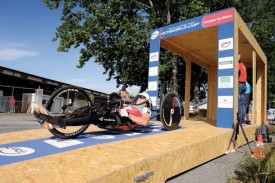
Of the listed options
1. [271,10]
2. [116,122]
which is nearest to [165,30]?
[116,122]

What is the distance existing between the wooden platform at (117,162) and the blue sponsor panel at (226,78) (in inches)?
82.7

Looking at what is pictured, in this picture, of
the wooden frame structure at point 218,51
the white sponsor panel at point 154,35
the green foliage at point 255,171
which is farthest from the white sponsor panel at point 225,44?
the green foliage at point 255,171

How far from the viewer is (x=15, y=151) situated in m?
2.98

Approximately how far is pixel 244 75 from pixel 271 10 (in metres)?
22.8

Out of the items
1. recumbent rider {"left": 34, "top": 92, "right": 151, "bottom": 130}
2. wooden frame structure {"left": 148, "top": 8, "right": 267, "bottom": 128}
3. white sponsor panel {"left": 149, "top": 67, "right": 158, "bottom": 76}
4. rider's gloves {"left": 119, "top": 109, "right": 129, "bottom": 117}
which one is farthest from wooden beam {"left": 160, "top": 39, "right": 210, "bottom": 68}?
rider's gloves {"left": 119, "top": 109, "right": 129, "bottom": 117}

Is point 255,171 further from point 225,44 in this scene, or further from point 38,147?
point 225,44

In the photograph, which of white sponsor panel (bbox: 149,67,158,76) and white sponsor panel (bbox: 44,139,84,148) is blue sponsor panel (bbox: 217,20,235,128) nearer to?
white sponsor panel (bbox: 149,67,158,76)

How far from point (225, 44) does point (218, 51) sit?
0.86ft

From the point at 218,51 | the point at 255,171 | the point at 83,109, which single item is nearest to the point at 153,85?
the point at 218,51

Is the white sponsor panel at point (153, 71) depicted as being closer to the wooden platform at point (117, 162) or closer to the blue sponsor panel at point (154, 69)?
the blue sponsor panel at point (154, 69)

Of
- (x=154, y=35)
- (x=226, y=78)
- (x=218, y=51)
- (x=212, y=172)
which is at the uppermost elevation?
(x=154, y=35)

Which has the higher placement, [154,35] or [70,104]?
[154,35]

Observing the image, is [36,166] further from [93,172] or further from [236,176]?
[236,176]

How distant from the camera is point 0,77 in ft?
85.2
